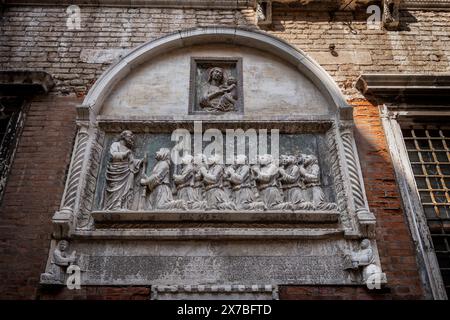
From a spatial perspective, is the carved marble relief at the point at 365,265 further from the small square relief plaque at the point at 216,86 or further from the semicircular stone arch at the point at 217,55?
the small square relief plaque at the point at 216,86

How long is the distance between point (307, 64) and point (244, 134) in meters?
1.55

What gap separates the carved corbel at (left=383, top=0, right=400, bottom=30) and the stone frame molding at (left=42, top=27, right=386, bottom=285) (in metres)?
1.68

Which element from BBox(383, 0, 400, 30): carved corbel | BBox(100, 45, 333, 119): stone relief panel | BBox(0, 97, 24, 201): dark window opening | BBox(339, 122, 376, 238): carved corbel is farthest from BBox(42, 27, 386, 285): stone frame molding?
BBox(383, 0, 400, 30): carved corbel

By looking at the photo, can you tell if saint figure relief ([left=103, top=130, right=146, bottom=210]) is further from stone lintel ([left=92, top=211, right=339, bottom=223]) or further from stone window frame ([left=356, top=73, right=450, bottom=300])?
stone window frame ([left=356, top=73, right=450, bottom=300])

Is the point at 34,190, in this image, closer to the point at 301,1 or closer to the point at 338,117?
the point at 338,117

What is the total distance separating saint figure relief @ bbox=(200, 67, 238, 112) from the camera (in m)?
6.72

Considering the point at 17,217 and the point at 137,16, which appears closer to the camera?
the point at 17,217

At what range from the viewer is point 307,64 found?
6.93 metres

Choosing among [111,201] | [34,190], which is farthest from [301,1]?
[34,190]

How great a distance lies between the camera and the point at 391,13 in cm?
757

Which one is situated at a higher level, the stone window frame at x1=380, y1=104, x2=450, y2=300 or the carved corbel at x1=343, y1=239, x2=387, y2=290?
the stone window frame at x1=380, y1=104, x2=450, y2=300

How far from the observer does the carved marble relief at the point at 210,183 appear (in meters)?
5.68

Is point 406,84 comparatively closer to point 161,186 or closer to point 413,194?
point 413,194

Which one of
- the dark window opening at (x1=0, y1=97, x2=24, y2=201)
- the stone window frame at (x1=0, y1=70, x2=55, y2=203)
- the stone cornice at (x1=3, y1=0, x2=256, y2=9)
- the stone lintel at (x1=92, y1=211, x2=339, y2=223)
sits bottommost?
the stone lintel at (x1=92, y1=211, x2=339, y2=223)
